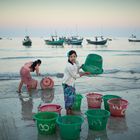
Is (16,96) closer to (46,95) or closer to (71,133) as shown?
(46,95)

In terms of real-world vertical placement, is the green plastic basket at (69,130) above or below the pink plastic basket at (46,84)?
above

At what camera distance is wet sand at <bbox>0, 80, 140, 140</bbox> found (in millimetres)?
5043

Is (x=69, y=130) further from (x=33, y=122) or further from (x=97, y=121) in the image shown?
(x=33, y=122)

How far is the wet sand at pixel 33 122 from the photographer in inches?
199

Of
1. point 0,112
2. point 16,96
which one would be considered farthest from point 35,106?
point 16,96

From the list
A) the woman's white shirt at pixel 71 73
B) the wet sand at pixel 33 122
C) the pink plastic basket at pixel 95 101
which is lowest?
the wet sand at pixel 33 122

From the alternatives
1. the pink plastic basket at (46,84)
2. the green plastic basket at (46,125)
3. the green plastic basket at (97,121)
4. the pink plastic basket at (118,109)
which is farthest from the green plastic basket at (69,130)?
the pink plastic basket at (46,84)

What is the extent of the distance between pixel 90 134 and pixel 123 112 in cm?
151

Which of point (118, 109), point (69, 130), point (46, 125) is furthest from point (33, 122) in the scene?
point (118, 109)

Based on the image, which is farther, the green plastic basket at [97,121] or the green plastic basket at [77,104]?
the green plastic basket at [77,104]

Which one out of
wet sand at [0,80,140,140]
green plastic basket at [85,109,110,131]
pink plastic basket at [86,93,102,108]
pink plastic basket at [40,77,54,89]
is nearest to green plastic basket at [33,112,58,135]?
wet sand at [0,80,140,140]

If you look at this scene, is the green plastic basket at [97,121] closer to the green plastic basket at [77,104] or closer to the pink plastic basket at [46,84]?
the green plastic basket at [77,104]

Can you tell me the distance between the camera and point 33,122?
5914mm

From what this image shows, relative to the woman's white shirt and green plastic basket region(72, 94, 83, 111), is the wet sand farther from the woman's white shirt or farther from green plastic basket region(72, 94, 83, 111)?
the woman's white shirt
